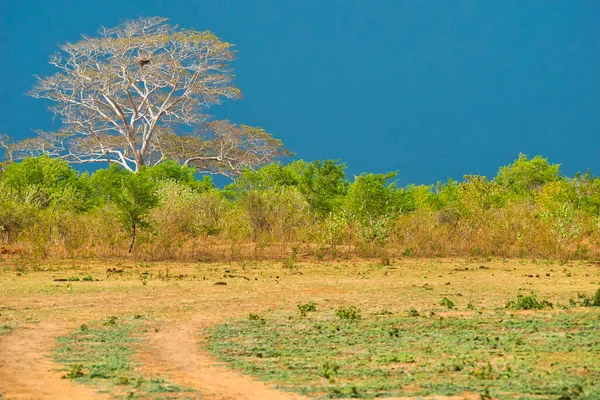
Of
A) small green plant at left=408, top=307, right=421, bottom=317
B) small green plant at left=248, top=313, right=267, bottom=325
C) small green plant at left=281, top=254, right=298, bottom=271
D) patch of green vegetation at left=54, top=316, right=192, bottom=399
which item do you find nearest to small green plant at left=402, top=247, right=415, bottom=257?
small green plant at left=281, top=254, right=298, bottom=271

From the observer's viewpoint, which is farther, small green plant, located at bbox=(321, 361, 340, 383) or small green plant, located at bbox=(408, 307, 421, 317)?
small green plant, located at bbox=(408, 307, 421, 317)

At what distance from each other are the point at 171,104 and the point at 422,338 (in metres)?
40.3

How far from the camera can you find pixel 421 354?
9.45 m

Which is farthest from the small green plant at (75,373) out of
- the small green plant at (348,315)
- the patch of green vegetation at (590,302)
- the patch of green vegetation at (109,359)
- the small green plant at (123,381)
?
the patch of green vegetation at (590,302)

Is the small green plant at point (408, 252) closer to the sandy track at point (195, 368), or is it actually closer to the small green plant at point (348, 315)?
the small green plant at point (348, 315)

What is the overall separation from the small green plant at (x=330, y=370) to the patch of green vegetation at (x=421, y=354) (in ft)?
0.04

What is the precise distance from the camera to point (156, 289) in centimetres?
1708

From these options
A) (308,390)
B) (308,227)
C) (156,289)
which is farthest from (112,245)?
(308,390)

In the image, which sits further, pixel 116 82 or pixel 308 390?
pixel 116 82

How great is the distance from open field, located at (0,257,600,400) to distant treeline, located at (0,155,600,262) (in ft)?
19.0

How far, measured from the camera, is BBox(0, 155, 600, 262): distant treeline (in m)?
25.5

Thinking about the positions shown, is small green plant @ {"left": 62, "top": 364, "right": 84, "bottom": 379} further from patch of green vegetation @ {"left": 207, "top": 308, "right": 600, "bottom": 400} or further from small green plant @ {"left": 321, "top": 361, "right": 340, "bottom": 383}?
small green plant @ {"left": 321, "top": 361, "right": 340, "bottom": 383}

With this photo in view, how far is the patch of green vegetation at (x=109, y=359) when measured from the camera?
773 centimetres

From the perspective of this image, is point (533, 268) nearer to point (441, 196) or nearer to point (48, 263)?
point (48, 263)
